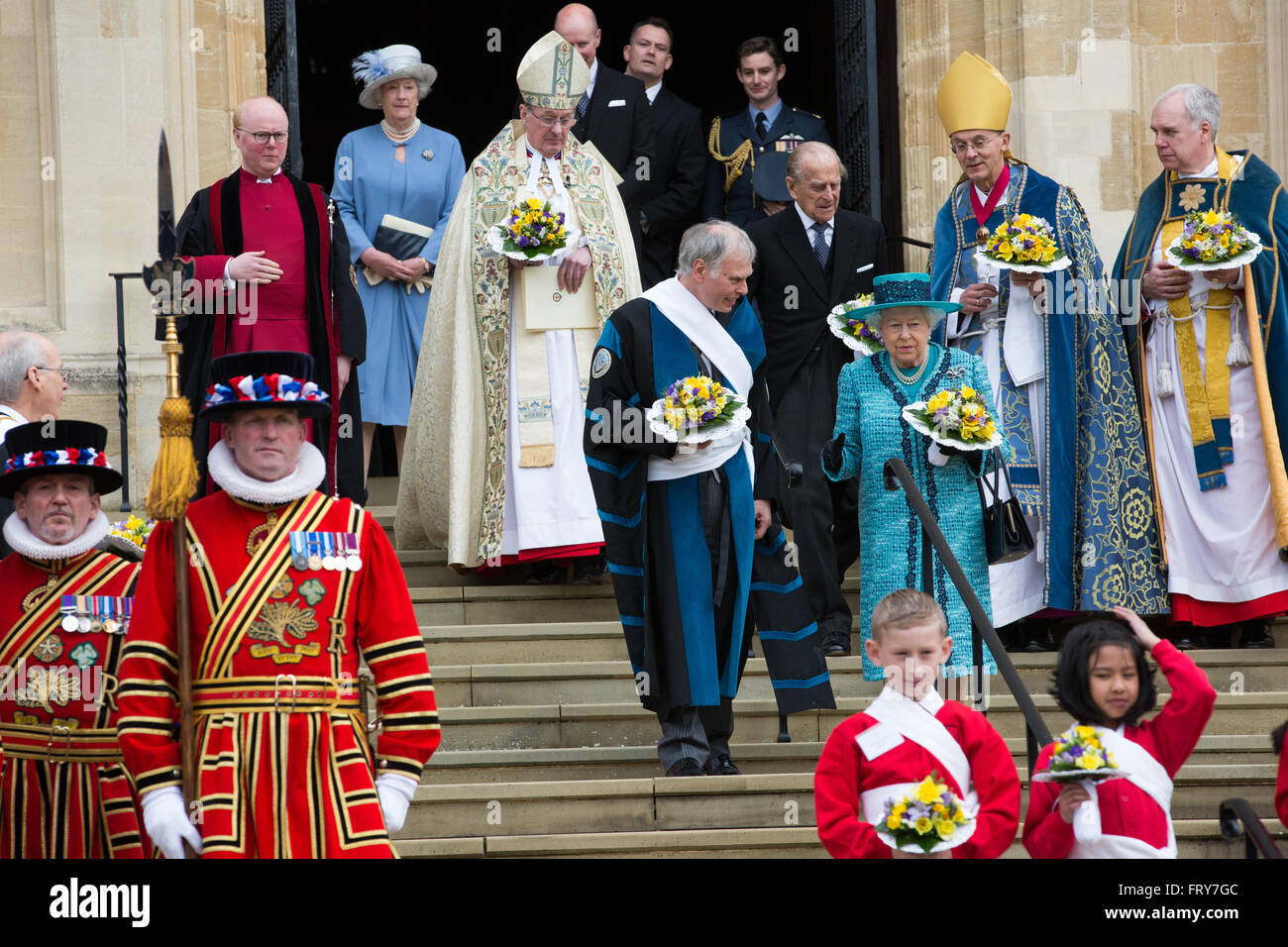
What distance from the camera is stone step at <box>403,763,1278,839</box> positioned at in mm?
7031

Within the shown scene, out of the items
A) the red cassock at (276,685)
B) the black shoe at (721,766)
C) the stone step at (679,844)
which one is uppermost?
the red cassock at (276,685)

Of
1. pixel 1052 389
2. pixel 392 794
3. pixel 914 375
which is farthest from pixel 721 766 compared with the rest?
pixel 1052 389

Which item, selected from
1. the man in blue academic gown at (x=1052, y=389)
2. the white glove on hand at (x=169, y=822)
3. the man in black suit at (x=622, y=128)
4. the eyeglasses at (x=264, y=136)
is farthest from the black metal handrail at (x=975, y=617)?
the man in black suit at (x=622, y=128)

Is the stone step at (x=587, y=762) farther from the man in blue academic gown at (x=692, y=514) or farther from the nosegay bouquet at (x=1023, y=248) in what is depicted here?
the nosegay bouquet at (x=1023, y=248)

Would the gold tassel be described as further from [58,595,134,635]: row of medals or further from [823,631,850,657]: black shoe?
[823,631,850,657]: black shoe

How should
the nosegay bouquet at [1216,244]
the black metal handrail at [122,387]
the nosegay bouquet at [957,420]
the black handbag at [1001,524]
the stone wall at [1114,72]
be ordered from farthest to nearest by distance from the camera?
the stone wall at [1114,72]
the black metal handrail at [122,387]
the nosegay bouquet at [1216,244]
the black handbag at [1001,524]
the nosegay bouquet at [957,420]

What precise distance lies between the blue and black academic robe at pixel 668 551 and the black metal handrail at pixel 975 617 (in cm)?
49

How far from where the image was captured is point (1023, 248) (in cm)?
888

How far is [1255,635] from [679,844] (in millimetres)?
3226

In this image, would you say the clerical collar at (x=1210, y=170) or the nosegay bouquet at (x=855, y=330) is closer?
the nosegay bouquet at (x=855, y=330)

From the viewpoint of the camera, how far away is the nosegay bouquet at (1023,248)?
29.1ft

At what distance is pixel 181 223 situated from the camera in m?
9.12

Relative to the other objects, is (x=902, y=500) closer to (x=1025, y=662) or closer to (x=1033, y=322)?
(x=1025, y=662)
